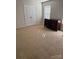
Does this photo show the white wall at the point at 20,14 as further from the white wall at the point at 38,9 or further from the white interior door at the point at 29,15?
the white wall at the point at 38,9

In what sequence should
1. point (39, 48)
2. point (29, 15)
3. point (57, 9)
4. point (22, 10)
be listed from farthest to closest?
point (29, 15) < point (22, 10) < point (57, 9) < point (39, 48)

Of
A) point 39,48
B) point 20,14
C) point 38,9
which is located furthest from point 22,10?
point 39,48

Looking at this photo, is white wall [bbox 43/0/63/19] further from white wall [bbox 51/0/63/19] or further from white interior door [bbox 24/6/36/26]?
white interior door [bbox 24/6/36/26]

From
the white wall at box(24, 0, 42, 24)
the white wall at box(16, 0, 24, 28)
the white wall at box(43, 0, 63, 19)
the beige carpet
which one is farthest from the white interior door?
the beige carpet

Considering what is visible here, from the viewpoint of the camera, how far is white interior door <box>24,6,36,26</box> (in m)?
10.9

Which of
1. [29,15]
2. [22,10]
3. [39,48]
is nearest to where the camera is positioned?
[39,48]

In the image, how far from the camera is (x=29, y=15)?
1132 cm

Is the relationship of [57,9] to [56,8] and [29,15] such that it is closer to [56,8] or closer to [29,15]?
[56,8]

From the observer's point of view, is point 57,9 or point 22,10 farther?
point 22,10

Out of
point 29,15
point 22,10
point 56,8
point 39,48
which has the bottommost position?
point 39,48
